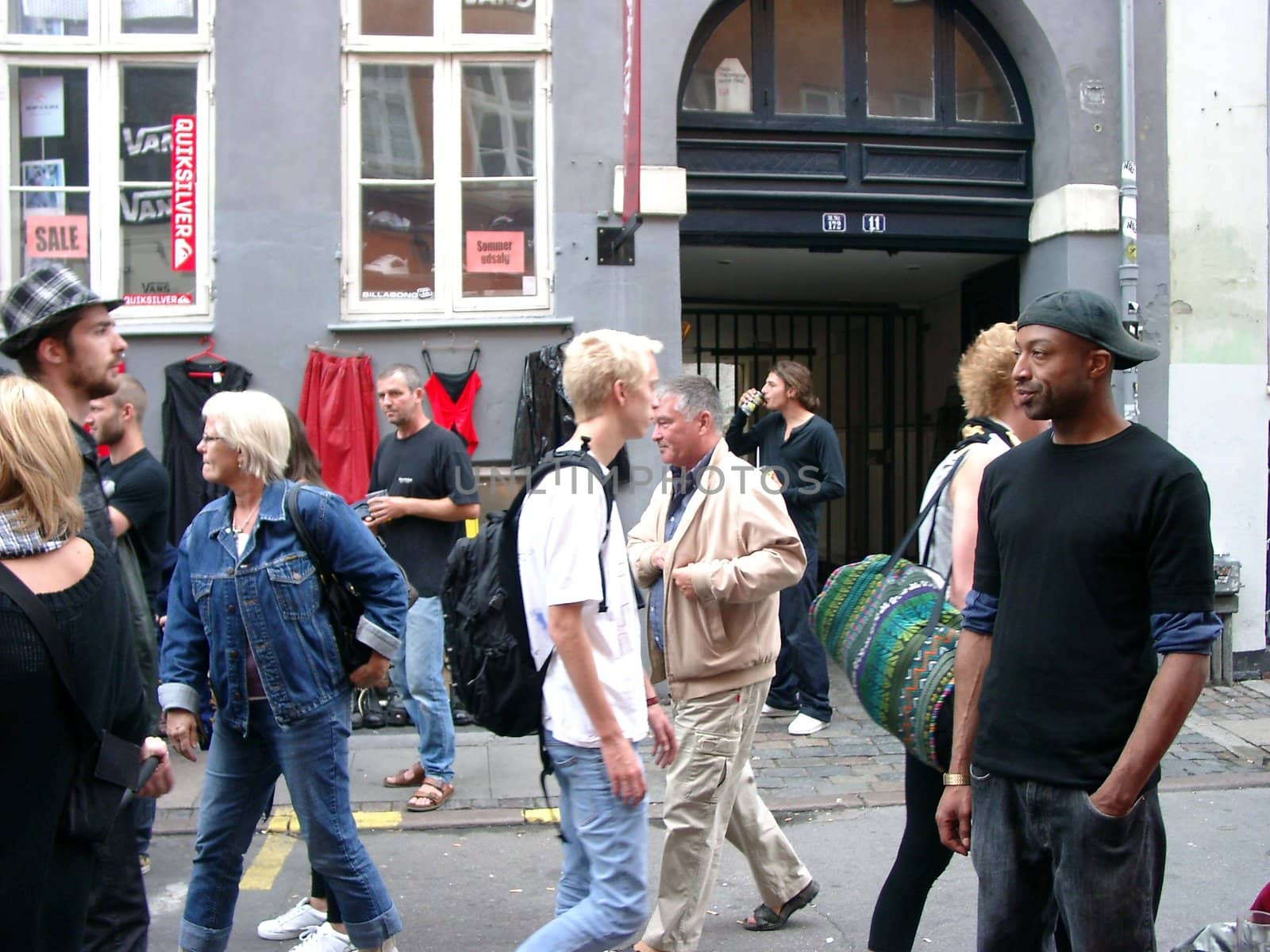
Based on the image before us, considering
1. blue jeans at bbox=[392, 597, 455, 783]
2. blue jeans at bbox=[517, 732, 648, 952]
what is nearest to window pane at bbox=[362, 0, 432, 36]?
blue jeans at bbox=[392, 597, 455, 783]

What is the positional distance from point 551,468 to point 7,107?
6.72 meters

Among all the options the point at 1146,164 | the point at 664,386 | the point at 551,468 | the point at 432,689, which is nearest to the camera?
the point at 551,468

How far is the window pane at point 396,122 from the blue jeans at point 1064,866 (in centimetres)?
659

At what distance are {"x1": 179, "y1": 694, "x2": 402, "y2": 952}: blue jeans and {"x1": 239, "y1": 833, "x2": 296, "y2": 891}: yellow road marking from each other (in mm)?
1181

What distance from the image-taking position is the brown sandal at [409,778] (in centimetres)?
638

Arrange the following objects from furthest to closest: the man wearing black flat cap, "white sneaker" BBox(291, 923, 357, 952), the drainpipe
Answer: the drainpipe, "white sneaker" BBox(291, 923, 357, 952), the man wearing black flat cap

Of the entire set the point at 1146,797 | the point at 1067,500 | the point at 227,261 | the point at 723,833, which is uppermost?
the point at 227,261

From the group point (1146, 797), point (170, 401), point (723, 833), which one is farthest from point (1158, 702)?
point (170, 401)

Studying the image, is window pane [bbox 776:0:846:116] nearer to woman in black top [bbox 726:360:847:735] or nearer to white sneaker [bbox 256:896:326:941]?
woman in black top [bbox 726:360:847:735]

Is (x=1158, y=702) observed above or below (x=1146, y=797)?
above

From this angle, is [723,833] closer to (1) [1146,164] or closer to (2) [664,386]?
(2) [664,386]

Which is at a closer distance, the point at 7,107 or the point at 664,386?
the point at 664,386

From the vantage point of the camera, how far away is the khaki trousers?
400 centimetres

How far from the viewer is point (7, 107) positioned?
8086mm
